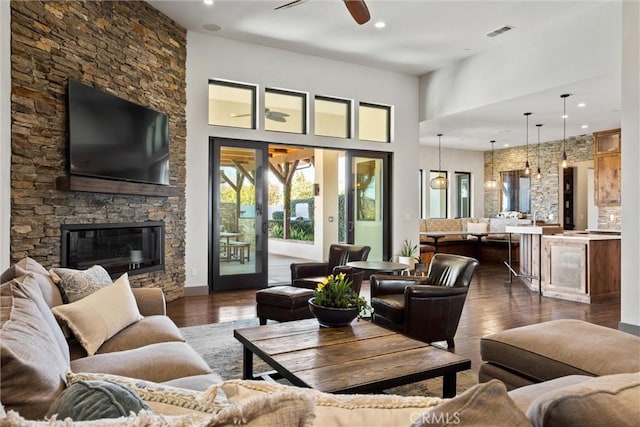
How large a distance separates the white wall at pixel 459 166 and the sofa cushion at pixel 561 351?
32.5 ft

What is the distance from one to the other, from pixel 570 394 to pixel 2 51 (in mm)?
4299

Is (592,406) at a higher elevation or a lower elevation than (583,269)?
higher

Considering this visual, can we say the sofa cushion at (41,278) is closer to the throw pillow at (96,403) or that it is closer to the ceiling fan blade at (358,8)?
the throw pillow at (96,403)

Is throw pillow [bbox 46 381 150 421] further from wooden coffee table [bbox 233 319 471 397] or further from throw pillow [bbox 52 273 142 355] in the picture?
throw pillow [bbox 52 273 142 355]

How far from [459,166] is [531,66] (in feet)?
21.2

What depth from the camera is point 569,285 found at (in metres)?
5.95

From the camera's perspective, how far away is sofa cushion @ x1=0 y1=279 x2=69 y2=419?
100 centimetres

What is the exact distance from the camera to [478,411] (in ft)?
2.24

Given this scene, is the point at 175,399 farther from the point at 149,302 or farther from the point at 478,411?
the point at 149,302

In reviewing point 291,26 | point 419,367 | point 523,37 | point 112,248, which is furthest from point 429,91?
point 419,367

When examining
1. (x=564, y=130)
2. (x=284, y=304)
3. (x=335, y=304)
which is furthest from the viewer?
(x=564, y=130)

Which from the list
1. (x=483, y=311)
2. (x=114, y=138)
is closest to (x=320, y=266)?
(x=483, y=311)

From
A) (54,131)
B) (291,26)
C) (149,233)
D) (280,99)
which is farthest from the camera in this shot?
(280,99)

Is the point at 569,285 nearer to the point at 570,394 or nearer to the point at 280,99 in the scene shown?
the point at 280,99
